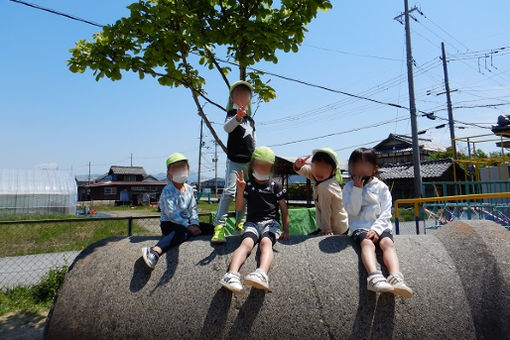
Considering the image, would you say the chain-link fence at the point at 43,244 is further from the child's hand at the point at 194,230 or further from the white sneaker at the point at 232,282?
the white sneaker at the point at 232,282

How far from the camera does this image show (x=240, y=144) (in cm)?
404

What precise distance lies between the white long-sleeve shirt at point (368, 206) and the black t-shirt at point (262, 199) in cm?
66

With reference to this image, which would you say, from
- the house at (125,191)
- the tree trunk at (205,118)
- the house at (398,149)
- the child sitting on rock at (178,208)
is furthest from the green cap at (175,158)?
the house at (125,191)

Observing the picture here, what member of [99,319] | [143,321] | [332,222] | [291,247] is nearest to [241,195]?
[291,247]

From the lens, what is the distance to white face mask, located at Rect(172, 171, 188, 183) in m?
3.71

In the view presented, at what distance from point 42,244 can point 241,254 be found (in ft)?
34.8

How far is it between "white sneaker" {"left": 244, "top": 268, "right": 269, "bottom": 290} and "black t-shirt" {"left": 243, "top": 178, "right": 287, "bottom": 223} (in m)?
0.77

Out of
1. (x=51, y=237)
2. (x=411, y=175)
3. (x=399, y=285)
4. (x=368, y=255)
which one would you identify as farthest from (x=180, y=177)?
(x=411, y=175)

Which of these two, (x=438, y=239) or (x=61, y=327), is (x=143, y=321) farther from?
(x=438, y=239)

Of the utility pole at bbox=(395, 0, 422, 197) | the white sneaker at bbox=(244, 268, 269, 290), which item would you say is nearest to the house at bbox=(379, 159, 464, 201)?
the utility pole at bbox=(395, 0, 422, 197)

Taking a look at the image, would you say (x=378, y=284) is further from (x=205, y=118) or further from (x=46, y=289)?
(x=46, y=289)

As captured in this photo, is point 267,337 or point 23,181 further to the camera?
point 23,181

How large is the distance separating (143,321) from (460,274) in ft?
8.25

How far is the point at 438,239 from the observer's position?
10.6 ft
